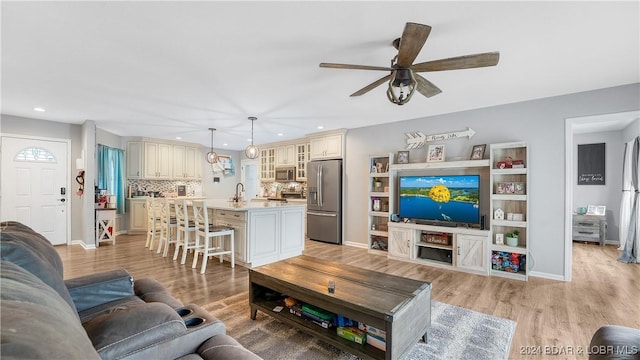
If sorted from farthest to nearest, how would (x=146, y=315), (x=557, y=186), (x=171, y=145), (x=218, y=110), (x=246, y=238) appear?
(x=171, y=145)
(x=218, y=110)
(x=246, y=238)
(x=557, y=186)
(x=146, y=315)

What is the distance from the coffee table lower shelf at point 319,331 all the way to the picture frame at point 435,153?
3356 mm

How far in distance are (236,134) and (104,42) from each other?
4.15 meters

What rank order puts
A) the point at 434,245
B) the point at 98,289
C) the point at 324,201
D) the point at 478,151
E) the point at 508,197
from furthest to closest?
the point at 324,201, the point at 434,245, the point at 478,151, the point at 508,197, the point at 98,289

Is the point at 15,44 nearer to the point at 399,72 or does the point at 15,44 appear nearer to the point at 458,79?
the point at 399,72

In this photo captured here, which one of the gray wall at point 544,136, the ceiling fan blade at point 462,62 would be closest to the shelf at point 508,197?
the gray wall at point 544,136

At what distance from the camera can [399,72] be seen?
2.21 m

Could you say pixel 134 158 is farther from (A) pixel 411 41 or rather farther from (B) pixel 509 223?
(B) pixel 509 223

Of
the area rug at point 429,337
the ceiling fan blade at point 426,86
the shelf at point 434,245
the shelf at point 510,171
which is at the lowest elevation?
the area rug at point 429,337

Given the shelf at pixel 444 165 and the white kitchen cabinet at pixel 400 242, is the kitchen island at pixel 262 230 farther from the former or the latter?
the shelf at pixel 444 165

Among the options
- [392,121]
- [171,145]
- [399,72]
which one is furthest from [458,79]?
[171,145]

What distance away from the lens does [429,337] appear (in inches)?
88.9

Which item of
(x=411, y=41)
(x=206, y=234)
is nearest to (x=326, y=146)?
(x=206, y=234)

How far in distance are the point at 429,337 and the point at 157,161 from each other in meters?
7.31

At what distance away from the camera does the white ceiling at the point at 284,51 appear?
1933mm
